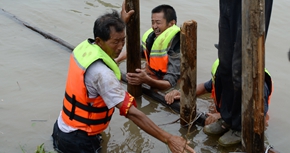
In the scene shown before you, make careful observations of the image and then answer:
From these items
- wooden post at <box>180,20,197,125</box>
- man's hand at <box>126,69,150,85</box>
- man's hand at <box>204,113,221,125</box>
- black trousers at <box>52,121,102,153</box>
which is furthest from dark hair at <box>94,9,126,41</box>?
man's hand at <box>204,113,221,125</box>

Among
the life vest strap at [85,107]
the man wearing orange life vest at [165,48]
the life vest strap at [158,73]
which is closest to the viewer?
the life vest strap at [85,107]

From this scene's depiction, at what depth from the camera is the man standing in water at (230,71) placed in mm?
3918

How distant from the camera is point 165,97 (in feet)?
17.9

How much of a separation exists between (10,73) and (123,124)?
2.22 meters

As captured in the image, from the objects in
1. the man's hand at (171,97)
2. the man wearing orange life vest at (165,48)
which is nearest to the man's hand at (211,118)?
the man's hand at (171,97)

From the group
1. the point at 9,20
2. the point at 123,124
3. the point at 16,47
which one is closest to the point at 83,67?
the point at 123,124

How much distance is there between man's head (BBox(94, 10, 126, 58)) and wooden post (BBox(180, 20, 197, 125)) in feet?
2.44

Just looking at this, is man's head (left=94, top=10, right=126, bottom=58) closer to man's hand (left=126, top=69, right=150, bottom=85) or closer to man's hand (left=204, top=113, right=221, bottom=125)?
man's hand (left=126, top=69, right=150, bottom=85)

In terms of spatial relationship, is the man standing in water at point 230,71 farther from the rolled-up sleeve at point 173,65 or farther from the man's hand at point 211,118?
the rolled-up sleeve at point 173,65

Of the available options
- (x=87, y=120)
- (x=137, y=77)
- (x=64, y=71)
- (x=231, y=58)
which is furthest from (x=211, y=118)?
(x=64, y=71)

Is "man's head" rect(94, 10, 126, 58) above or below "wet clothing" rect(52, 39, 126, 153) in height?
above

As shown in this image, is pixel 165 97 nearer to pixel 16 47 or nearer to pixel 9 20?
pixel 16 47

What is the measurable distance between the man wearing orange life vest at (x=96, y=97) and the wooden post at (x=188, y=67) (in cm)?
71

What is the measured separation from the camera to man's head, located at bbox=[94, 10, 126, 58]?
3938mm
